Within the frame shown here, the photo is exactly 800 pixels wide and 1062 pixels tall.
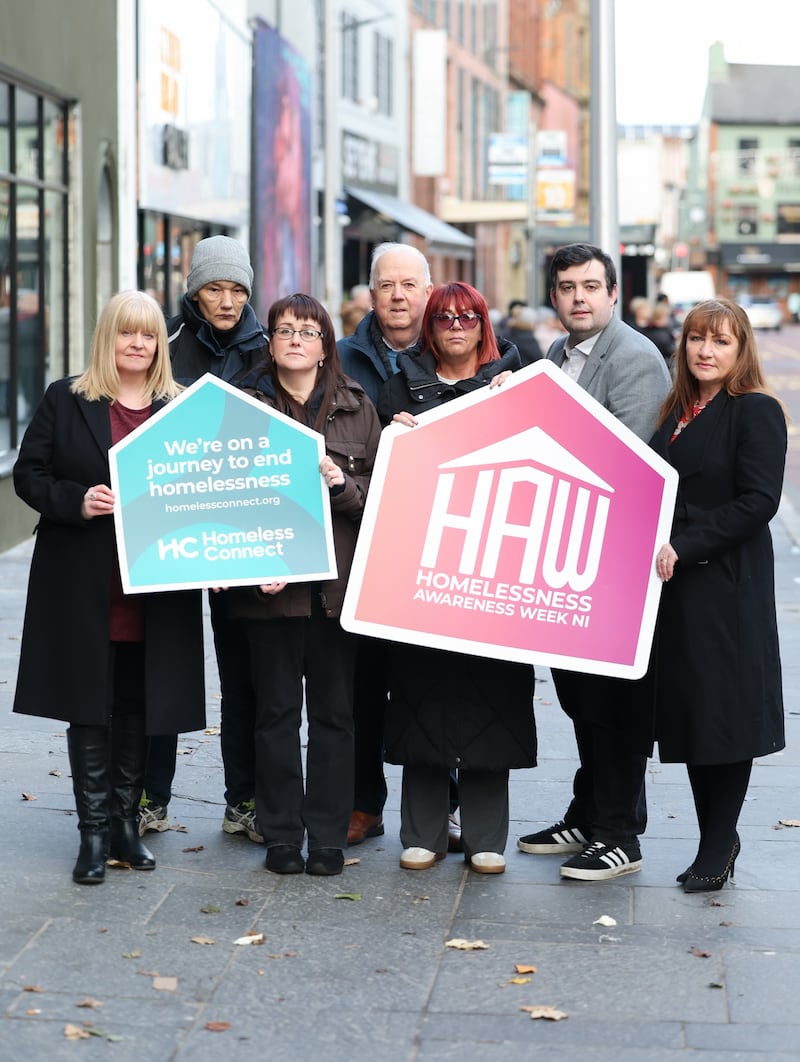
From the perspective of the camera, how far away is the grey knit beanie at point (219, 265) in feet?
20.0

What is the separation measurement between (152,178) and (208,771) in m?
11.4

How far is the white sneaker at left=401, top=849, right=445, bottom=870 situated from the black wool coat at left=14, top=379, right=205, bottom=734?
2.74 ft

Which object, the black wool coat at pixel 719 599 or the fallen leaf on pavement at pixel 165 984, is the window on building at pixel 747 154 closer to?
the black wool coat at pixel 719 599

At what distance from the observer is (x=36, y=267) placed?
48.6ft

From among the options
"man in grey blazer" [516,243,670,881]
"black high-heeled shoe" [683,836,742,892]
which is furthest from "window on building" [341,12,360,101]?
"black high-heeled shoe" [683,836,742,892]

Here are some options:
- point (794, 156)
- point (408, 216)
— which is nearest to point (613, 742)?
point (408, 216)

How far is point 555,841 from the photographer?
618cm

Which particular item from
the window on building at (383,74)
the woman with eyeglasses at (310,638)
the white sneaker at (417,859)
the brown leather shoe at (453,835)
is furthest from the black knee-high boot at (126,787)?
the window on building at (383,74)

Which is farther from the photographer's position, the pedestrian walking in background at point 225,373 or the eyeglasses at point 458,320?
the pedestrian walking in background at point 225,373

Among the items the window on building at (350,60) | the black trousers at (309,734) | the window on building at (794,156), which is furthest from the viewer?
the window on building at (794,156)

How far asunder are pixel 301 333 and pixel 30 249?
9.47m

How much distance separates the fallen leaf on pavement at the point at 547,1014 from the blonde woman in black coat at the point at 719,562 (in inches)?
45.9

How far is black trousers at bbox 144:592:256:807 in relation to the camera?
20.1 ft

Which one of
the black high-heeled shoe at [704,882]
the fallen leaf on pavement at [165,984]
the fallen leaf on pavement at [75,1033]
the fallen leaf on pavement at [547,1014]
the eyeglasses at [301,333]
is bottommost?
the fallen leaf on pavement at [547,1014]
